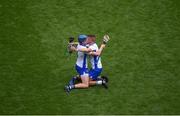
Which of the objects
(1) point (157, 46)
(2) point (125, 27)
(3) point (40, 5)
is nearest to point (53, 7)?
(3) point (40, 5)

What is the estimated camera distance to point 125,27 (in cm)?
1577

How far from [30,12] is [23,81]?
389 centimetres

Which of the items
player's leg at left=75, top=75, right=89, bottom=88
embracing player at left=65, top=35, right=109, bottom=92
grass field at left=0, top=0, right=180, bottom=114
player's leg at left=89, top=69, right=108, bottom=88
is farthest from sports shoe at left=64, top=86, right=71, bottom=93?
player's leg at left=89, top=69, right=108, bottom=88

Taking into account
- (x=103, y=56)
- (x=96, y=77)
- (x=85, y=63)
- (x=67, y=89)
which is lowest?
(x=67, y=89)

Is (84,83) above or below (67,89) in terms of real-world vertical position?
above

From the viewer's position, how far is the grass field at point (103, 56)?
12.4 metres

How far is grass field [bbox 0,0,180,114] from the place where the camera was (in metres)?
12.4

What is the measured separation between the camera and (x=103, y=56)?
1441cm

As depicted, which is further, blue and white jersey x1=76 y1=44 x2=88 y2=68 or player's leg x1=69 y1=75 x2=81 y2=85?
player's leg x1=69 y1=75 x2=81 y2=85

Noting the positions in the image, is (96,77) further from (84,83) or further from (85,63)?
(85,63)

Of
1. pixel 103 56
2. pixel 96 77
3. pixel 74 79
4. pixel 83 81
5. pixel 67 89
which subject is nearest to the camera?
pixel 67 89

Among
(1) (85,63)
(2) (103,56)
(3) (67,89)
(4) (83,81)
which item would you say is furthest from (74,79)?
(2) (103,56)

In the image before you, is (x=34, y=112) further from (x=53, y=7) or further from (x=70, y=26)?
(x=53, y=7)

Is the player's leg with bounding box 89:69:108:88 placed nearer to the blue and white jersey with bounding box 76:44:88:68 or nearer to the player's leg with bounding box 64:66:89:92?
the player's leg with bounding box 64:66:89:92
